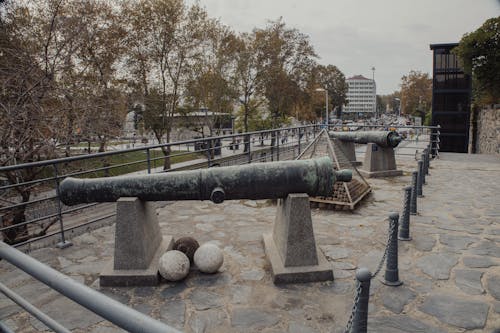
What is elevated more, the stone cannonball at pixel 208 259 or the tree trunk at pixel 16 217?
the stone cannonball at pixel 208 259

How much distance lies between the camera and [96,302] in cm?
116

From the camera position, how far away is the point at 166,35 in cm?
2288

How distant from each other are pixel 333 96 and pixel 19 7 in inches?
3031

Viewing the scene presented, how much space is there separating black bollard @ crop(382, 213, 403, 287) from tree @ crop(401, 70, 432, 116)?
60.6 m

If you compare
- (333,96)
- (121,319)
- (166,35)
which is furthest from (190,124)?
(333,96)

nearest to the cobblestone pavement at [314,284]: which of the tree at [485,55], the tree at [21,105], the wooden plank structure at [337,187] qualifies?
the wooden plank structure at [337,187]

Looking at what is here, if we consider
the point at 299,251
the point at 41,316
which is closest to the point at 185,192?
the point at 299,251

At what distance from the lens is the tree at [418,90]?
59250 mm

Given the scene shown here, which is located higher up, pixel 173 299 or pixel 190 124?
pixel 190 124

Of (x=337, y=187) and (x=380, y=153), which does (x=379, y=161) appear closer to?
(x=380, y=153)

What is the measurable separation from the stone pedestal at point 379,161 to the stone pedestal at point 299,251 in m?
7.02

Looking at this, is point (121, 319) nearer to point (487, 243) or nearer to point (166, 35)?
point (487, 243)

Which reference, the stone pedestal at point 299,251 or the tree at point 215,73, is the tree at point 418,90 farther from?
the stone pedestal at point 299,251

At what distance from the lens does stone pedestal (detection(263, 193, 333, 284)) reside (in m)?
4.13
